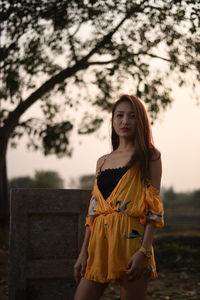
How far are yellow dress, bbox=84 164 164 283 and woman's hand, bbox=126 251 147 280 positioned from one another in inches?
2.0

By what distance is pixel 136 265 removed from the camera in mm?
3236

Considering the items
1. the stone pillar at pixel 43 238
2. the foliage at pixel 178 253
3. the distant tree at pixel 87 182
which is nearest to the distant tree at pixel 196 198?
the distant tree at pixel 87 182

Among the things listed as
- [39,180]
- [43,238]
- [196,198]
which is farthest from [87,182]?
[43,238]

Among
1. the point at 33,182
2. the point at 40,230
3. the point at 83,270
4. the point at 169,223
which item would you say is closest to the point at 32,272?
the point at 40,230

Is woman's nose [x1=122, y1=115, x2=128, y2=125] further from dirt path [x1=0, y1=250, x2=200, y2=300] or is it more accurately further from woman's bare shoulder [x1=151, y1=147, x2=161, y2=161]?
dirt path [x1=0, y1=250, x2=200, y2=300]

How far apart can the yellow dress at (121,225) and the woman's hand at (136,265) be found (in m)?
0.05

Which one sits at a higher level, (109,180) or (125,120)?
(125,120)

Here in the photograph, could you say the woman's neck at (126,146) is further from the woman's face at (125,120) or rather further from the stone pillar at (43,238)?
the stone pillar at (43,238)

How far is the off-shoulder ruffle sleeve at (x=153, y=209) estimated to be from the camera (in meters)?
3.34

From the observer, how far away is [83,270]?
12.0 ft

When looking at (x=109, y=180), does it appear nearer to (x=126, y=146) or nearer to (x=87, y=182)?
(x=126, y=146)

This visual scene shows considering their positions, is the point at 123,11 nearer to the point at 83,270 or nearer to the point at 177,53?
the point at 177,53

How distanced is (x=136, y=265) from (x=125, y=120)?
3.76ft

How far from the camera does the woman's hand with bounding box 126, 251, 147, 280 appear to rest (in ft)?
10.6
